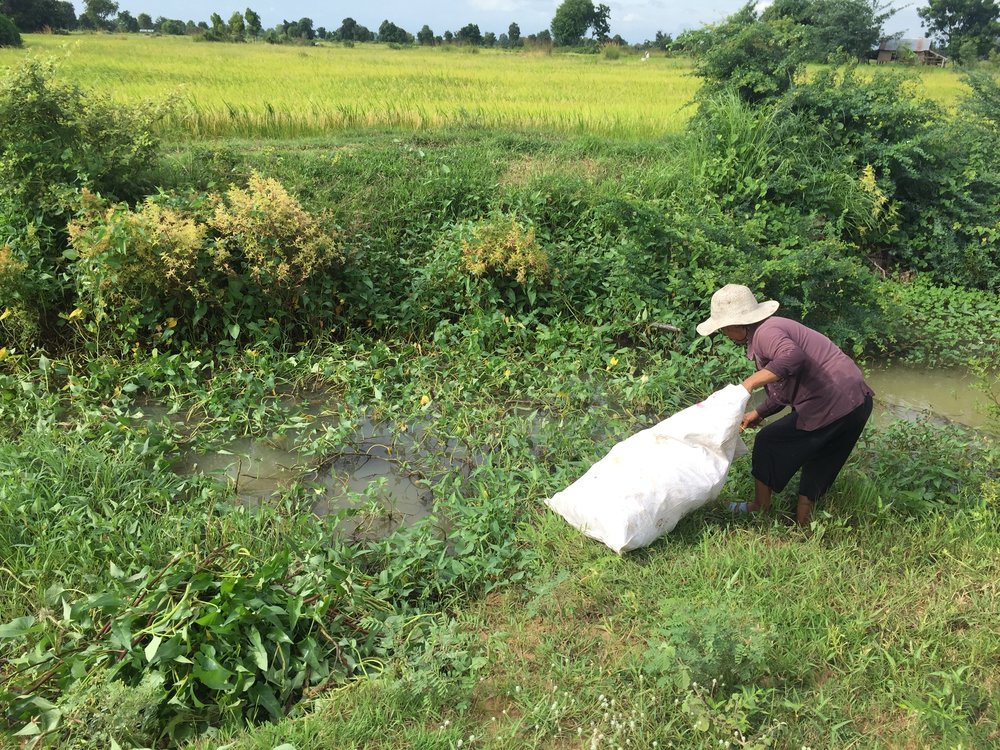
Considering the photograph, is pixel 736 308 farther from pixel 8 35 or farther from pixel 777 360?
pixel 8 35

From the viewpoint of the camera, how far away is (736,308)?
9.81 ft

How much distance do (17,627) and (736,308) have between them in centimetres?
309

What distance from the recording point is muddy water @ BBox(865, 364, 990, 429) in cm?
456

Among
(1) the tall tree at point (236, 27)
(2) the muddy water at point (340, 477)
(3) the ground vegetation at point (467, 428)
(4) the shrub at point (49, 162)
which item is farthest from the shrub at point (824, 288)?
(1) the tall tree at point (236, 27)

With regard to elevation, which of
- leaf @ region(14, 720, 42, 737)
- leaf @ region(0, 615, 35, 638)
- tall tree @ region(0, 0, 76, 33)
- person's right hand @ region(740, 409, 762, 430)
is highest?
tall tree @ region(0, 0, 76, 33)

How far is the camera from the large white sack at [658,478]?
110 inches

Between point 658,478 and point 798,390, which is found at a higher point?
point 798,390

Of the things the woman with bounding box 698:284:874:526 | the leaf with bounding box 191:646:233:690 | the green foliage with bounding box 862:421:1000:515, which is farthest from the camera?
the green foliage with bounding box 862:421:1000:515

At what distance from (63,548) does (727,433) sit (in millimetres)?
2947

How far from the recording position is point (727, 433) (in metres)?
2.90

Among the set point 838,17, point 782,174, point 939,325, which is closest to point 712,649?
point 939,325

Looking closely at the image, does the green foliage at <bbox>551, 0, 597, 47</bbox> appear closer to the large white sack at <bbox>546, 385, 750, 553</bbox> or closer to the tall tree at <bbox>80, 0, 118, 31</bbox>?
the tall tree at <bbox>80, 0, 118, 31</bbox>

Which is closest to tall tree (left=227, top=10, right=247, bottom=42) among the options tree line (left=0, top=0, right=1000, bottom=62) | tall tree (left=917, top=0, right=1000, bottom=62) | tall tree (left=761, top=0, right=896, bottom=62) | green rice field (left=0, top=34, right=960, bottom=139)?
tree line (left=0, top=0, right=1000, bottom=62)

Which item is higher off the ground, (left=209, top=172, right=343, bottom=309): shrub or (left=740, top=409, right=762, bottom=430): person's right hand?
(left=209, top=172, right=343, bottom=309): shrub
